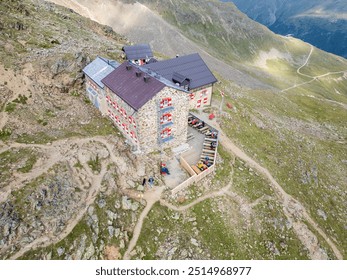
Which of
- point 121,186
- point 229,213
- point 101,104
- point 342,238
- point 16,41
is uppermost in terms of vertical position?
point 16,41

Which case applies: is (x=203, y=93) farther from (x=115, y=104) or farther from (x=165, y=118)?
(x=115, y=104)

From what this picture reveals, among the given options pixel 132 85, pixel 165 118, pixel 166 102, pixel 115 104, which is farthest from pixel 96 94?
pixel 166 102

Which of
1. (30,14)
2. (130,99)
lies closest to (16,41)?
(30,14)

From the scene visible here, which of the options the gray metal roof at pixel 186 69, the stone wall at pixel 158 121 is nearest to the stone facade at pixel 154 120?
the stone wall at pixel 158 121

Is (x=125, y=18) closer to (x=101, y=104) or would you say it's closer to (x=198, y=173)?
(x=101, y=104)

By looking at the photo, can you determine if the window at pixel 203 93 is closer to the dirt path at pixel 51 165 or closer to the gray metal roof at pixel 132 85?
the gray metal roof at pixel 132 85

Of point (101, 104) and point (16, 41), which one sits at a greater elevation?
point (16, 41)

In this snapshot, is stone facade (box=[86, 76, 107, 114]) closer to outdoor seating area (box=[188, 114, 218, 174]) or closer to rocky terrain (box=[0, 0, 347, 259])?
rocky terrain (box=[0, 0, 347, 259])
